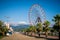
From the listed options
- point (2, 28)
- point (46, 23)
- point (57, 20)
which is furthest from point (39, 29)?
point (57, 20)

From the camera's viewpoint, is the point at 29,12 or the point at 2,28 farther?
the point at 2,28

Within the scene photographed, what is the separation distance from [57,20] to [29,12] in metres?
7.96

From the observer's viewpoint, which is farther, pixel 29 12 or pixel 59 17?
pixel 29 12

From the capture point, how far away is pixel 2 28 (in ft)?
141

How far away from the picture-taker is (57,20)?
3108 centimetres

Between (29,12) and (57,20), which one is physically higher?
(29,12)

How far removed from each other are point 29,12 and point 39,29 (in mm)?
11886

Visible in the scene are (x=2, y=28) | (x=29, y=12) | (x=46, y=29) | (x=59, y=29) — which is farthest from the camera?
(x=2, y=28)

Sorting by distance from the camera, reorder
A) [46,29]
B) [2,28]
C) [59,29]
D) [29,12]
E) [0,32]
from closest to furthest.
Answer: [59,29], [29,12], [46,29], [2,28], [0,32]

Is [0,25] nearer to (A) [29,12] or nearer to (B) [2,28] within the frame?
(B) [2,28]

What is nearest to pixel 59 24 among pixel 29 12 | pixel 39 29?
pixel 29 12

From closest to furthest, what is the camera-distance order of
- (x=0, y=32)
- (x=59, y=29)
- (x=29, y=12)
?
(x=59, y=29), (x=29, y=12), (x=0, y=32)

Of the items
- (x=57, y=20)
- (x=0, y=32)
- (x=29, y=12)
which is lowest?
(x=0, y=32)

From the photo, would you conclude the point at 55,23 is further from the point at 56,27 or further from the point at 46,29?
the point at 46,29
